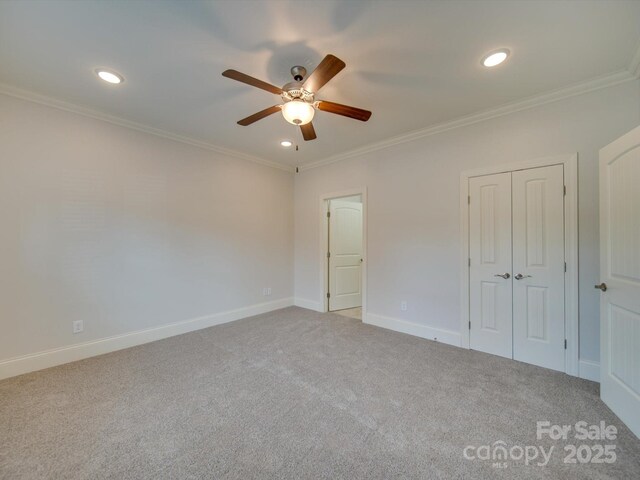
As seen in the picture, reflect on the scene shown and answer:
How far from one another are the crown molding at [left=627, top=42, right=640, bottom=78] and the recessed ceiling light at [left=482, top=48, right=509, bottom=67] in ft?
2.94

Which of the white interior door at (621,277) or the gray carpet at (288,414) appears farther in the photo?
the white interior door at (621,277)

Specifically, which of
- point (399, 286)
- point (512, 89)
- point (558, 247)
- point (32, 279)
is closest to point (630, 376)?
point (558, 247)

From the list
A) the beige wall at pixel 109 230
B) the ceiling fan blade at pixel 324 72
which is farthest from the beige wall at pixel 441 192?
the ceiling fan blade at pixel 324 72

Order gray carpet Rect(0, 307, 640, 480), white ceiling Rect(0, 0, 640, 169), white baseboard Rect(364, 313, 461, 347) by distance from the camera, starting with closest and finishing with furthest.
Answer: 1. gray carpet Rect(0, 307, 640, 480)
2. white ceiling Rect(0, 0, 640, 169)
3. white baseboard Rect(364, 313, 461, 347)

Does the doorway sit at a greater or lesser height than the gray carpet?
greater

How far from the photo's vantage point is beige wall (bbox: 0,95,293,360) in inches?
96.7

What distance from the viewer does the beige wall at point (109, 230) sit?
2457 millimetres

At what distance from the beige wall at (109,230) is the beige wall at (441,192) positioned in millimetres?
1546

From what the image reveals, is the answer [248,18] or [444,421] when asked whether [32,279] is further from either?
[444,421]

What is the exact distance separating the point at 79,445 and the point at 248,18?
113 inches

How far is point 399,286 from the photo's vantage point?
3.61 meters

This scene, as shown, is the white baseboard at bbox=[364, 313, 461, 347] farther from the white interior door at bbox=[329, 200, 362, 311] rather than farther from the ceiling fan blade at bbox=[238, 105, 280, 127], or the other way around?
the ceiling fan blade at bbox=[238, 105, 280, 127]

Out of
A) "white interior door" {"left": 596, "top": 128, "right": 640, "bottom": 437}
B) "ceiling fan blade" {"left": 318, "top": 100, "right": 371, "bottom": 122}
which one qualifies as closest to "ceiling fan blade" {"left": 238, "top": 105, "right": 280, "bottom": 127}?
"ceiling fan blade" {"left": 318, "top": 100, "right": 371, "bottom": 122}

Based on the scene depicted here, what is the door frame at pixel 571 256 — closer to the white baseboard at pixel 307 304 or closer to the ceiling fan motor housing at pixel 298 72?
the ceiling fan motor housing at pixel 298 72
